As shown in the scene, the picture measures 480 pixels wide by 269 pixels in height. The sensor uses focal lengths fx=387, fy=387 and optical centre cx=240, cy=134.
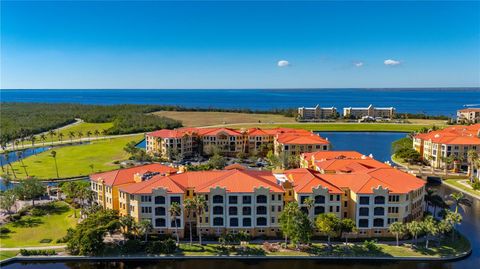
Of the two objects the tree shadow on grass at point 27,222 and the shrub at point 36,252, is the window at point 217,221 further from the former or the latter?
the tree shadow on grass at point 27,222

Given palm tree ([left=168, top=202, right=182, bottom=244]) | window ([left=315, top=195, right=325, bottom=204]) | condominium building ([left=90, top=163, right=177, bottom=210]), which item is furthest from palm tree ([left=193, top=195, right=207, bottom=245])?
window ([left=315, top=195, right=325, bottom=204])

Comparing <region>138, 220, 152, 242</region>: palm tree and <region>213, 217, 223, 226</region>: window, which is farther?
<region>213, 217, 223, 226</region>: window

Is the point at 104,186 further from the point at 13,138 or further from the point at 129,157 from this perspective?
the point at 13,138

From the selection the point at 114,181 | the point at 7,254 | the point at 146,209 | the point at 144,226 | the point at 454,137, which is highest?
the point at 454,137

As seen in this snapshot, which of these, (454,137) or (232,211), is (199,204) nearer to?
(232,211)

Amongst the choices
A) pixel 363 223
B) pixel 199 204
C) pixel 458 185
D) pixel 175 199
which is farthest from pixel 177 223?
pixel 458 185

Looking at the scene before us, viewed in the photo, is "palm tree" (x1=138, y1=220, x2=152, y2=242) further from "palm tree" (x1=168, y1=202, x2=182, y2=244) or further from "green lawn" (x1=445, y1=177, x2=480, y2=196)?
"green lawn" (x1=445, y1=177, x2=480, y2=196)
